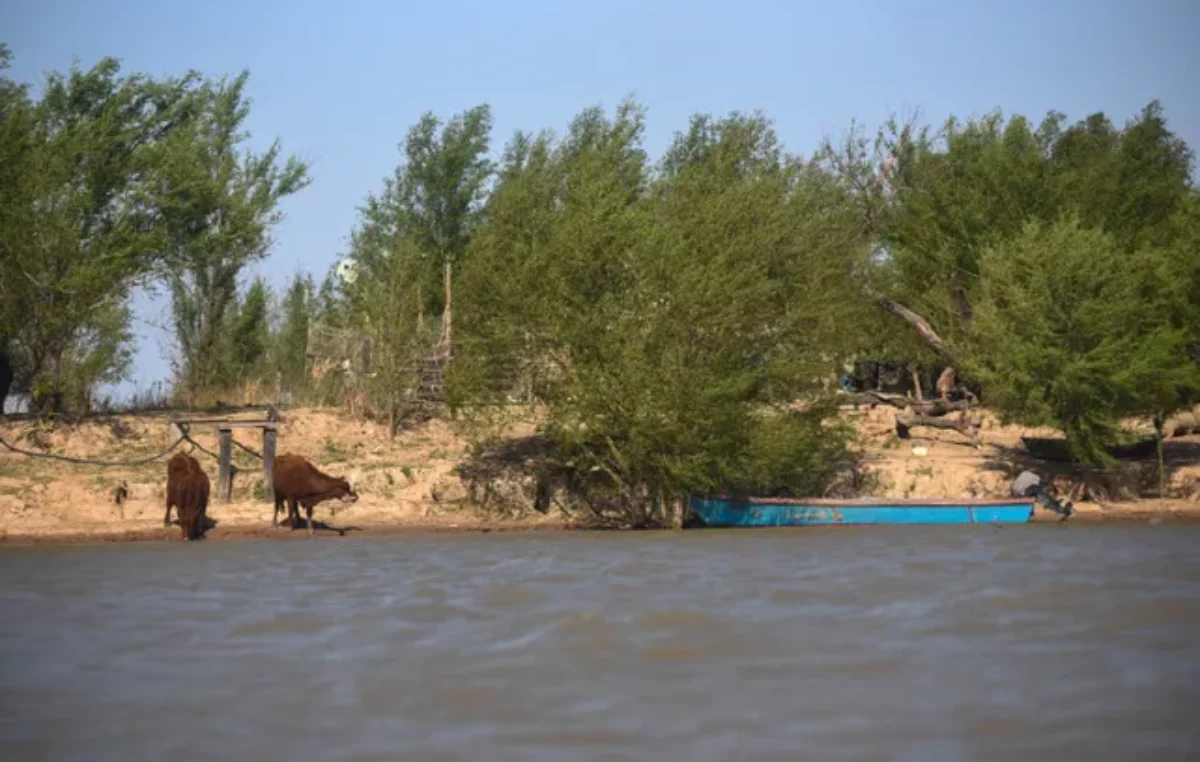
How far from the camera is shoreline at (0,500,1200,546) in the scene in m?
24.6

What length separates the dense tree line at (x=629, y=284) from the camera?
91.5ft

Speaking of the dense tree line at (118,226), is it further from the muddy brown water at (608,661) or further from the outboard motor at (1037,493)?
the outboard motor at (1037,493)

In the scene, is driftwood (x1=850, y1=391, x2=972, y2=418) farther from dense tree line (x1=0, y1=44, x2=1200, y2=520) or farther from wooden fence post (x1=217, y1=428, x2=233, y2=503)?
wooden fence post (x1=217, y1=428, x2=233, y2=503)

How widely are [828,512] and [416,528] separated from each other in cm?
792

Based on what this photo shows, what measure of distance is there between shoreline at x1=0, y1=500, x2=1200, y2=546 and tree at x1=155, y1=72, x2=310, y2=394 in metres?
10.6

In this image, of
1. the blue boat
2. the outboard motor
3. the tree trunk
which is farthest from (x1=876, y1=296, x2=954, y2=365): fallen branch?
the tree trunk

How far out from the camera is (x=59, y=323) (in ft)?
98.2

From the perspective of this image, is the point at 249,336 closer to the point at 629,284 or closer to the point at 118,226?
the point at 118,226

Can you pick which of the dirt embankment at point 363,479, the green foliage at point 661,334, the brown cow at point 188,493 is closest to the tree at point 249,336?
the dirt embankment at point 363,479

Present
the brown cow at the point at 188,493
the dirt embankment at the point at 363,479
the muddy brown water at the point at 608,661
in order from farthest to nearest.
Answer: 1. the dirt embankment at the point at 363,479
2. the brown cow at the point at 188,493
3. the muddy brown water at the point at 608,661

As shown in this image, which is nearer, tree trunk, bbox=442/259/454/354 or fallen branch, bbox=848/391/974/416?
tree trunk, bbox=442/259/454/354

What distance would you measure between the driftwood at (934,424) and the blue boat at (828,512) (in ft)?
25.6

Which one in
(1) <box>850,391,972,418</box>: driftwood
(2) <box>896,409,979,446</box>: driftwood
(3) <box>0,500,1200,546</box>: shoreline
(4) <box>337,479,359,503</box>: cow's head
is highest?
(1) <box>850,391,972,418</box>: driftwood

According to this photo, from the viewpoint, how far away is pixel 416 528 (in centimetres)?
2736
